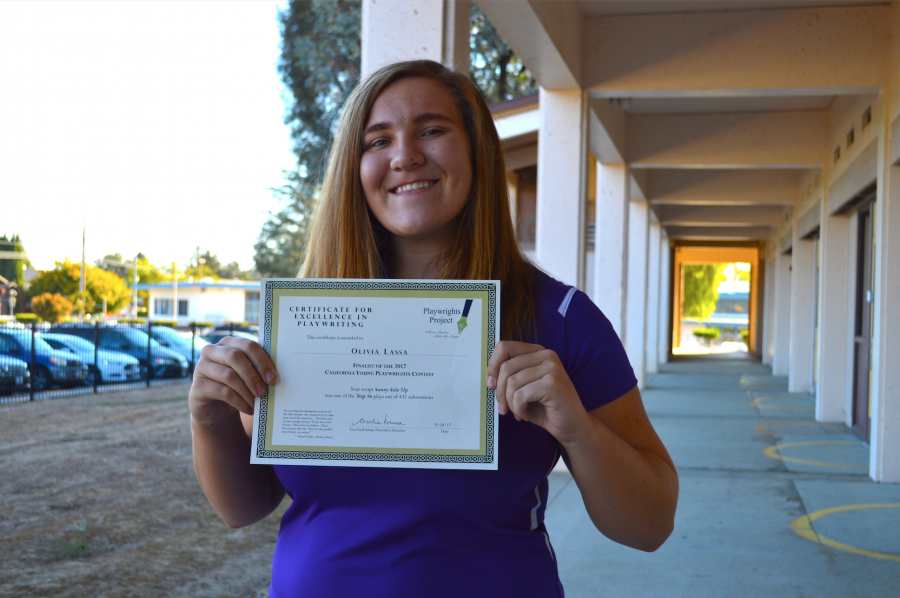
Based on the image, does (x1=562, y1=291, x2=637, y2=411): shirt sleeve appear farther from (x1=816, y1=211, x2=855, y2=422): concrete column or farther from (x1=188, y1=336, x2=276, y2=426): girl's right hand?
(x1=816, y1=211, x2=855, y2=422): concrete column

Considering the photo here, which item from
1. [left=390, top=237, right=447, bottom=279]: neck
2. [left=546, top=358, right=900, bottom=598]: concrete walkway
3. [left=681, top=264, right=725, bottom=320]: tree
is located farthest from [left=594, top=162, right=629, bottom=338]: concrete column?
[left=681, top=264, right=725, bottom=320]: tree

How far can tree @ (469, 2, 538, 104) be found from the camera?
1892cm

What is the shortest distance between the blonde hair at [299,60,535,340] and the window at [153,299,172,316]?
148ft

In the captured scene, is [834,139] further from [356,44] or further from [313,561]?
[356,44]

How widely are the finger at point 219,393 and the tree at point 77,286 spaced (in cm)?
1123

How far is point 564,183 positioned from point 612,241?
403cm

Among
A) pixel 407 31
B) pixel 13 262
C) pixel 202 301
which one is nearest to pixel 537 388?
pixel 407 31

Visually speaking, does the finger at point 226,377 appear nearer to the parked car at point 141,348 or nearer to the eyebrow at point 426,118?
the eyebrow at point 426,118

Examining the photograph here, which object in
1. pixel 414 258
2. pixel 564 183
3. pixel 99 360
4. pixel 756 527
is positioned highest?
pixel 564 183

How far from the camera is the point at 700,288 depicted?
1719 inches

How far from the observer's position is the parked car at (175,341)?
17.0 metres

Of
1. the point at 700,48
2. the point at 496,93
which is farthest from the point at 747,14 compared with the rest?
the point at 496,93

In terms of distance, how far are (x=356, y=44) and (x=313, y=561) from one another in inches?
661
